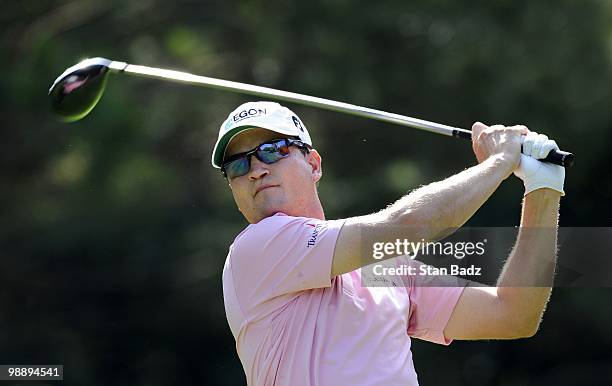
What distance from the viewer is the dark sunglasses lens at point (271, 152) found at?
3689 mm

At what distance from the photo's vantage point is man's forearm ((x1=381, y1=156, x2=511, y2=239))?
327 centimetres

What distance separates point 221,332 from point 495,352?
2225 mm

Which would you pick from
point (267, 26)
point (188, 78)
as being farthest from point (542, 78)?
point (188, 78)

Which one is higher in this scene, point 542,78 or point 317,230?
point 542,78

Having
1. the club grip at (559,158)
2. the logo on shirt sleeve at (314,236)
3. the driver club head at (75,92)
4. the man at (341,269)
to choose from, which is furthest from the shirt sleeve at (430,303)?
the driver club head at (75,92)

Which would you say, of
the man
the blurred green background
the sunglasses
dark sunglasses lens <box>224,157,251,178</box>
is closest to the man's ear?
the man

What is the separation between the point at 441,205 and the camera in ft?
10.7

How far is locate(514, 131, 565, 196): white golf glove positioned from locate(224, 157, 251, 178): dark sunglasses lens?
77cm

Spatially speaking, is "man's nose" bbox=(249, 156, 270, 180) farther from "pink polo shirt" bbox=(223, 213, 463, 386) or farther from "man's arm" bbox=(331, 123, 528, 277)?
"man's arm" bbox=(331, 123, 528, 277)

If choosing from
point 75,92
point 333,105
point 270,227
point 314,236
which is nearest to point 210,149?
point 75,92

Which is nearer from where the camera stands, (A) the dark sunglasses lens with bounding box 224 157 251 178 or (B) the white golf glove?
(B) the white golf glove

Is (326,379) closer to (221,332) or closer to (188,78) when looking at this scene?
(188,78)

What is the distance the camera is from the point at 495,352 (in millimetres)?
10445

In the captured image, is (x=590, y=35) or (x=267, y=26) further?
(x=267, y=26)
